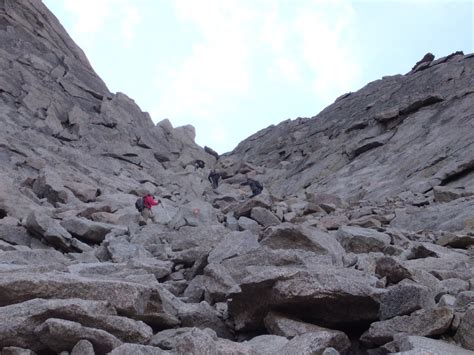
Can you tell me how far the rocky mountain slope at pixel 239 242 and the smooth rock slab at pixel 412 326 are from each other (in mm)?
22

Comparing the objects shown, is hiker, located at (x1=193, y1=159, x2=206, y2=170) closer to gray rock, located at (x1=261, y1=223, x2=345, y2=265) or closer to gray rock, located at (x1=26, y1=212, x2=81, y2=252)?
gray rock, located at (x1=26, y1=212, x2=81, y2=252)

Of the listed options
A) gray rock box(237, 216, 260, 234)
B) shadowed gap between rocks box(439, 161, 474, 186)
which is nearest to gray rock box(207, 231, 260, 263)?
gray rock box(237, 216, 260, 234)

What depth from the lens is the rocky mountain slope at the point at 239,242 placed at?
6.72 meters

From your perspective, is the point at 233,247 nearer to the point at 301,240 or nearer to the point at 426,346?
the point at 301,240

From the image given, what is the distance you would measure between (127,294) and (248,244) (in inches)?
197

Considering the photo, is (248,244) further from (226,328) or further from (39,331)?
(39,331)

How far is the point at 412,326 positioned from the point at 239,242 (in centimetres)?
597

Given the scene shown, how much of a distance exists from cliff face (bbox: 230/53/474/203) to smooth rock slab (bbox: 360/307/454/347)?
22.4 m

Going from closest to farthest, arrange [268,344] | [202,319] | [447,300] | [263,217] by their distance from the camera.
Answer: [268,344]
[447,300]
[202,319]
[263,217]

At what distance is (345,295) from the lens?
7496 millimetres

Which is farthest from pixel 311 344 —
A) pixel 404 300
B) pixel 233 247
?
pixel 233 247

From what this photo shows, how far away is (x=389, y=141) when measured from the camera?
44219 millimetres

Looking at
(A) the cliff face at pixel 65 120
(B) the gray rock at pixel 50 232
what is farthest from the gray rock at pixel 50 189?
(B) the gray rock at pixel 50 232

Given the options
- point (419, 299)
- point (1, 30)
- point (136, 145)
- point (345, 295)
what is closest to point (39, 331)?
point (345, 295)
